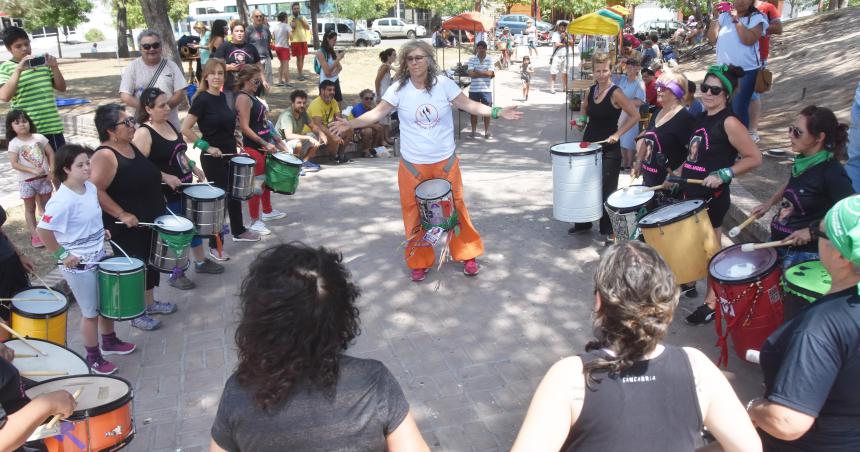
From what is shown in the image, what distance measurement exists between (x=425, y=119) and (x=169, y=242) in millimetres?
2175

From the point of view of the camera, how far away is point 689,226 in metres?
4.62

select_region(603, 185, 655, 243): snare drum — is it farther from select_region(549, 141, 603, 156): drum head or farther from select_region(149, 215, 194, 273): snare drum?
select_region(149, 215, 194, 273): snare drum

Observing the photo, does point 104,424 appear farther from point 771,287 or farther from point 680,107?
point 680,107

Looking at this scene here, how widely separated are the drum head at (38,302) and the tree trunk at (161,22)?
948 cm

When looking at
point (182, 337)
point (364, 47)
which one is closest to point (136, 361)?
point (182, 337)

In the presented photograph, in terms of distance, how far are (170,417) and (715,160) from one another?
3.99 metres

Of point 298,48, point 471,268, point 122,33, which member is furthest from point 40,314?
point 122,33

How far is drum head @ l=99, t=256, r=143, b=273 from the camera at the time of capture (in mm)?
4438

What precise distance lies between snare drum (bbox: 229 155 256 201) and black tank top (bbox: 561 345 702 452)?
4.99m

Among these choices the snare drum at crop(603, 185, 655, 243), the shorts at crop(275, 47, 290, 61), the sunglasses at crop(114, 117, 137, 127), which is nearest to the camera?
the sunglasses at crop(114, 117, 137, 127)

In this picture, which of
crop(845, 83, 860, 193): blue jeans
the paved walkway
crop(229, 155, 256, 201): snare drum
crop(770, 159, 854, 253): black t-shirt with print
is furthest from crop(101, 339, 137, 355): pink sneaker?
crop(845, 83, 860, 193): blue jeans

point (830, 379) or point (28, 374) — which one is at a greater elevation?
point (830, 379)

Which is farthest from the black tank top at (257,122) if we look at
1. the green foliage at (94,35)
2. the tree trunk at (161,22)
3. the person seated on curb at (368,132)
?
the green foliage at (94,35)

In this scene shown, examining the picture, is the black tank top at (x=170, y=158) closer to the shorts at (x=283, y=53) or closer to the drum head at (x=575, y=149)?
the drum head at (x=575, y=149)
